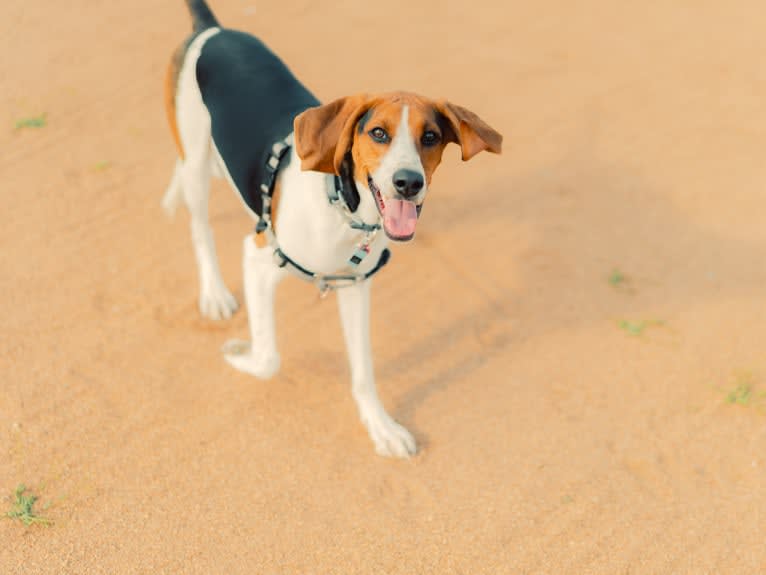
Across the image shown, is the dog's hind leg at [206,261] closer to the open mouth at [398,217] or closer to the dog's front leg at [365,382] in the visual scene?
the dog's front leg at [365,382]

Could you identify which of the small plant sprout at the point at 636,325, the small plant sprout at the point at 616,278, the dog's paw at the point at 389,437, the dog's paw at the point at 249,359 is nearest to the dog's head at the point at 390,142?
the dog's paw at the point at 249,359

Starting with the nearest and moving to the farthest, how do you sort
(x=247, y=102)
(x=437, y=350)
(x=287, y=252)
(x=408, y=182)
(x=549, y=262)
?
(x=408, y=182)
(x=287, y=252)
(x=247, y=102)
(x=437, y=350)
(x=549, y=262)

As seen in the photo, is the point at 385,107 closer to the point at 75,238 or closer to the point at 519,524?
the point at 519,524

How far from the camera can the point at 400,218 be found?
8.84 ft

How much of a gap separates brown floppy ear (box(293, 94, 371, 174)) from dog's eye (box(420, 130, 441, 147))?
0.23m

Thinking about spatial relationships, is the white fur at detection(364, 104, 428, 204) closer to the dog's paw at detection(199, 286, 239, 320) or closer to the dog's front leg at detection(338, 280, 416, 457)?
the dog's front leg at detection(338, 280, 416, 457)

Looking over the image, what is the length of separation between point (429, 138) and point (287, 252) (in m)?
0.88

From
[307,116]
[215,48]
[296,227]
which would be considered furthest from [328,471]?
[215,48]

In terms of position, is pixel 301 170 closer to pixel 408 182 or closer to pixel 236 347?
pixel 408 182

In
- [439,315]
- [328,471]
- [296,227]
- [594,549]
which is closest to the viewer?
[296,227]

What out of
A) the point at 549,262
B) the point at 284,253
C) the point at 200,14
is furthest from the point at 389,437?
the point at 200,14

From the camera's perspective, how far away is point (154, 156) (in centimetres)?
571

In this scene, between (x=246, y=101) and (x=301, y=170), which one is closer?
(x=301, y=170)

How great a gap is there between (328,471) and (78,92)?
14.8 feet
